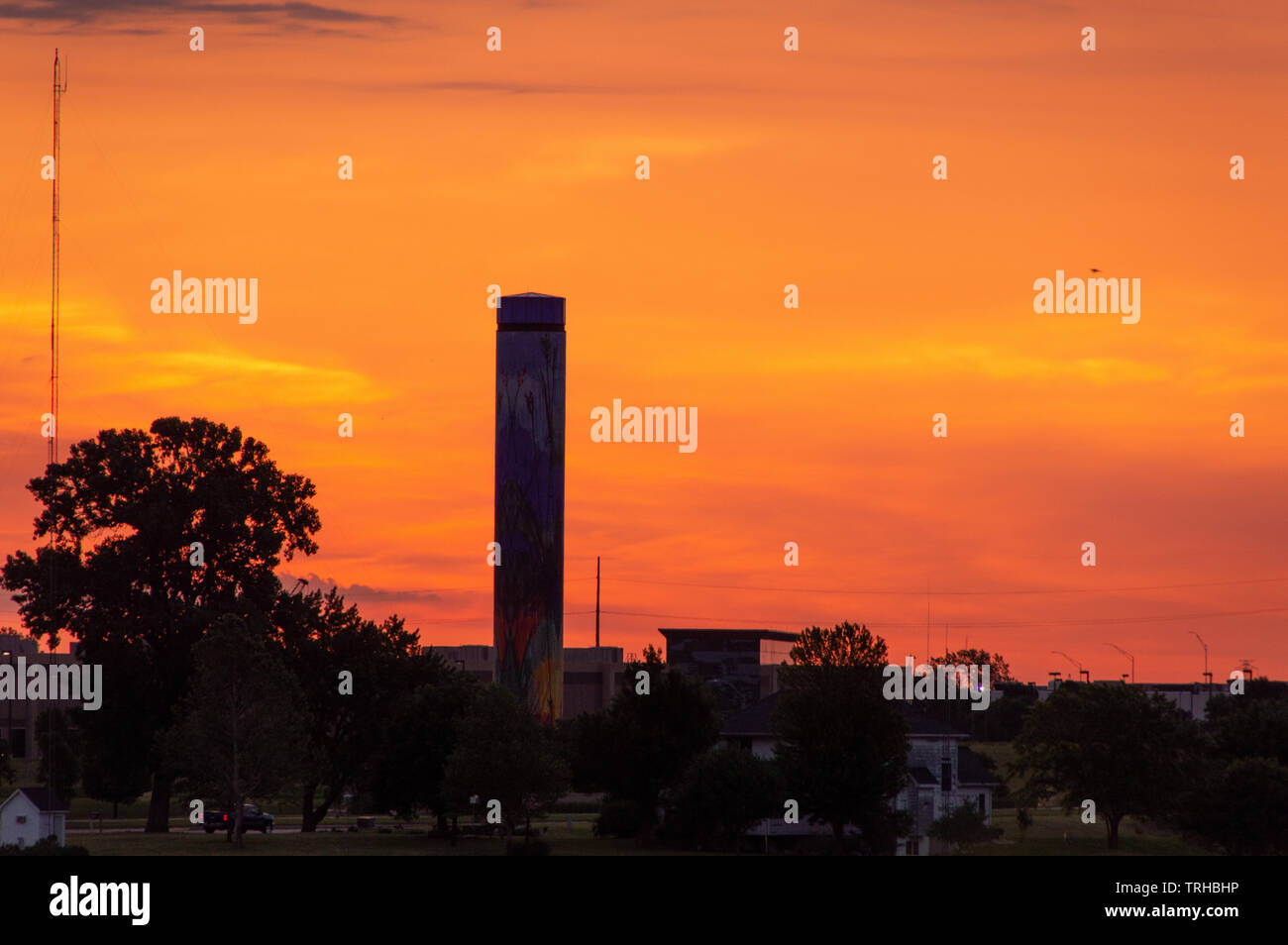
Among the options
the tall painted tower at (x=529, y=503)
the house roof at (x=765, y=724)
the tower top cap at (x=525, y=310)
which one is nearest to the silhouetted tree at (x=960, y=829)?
the house roof at (x=765, y=724)

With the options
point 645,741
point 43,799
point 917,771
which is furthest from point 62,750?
point 917,771

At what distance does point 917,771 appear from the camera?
91.5 meters

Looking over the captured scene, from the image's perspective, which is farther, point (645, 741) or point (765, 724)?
point (765, 724)

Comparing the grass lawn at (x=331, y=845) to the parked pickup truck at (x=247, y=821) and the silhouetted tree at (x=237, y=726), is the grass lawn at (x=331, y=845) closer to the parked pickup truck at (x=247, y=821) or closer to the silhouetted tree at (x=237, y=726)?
the parked pickup truck at (x=247, y=821)

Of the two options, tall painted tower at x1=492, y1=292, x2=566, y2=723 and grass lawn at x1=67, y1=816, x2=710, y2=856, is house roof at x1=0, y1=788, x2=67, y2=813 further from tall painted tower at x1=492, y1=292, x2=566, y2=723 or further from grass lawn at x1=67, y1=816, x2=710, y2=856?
tall painted tower at x1=492, y1=292, x2=566, y2=723

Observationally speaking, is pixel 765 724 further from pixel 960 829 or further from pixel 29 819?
pixel 29 819

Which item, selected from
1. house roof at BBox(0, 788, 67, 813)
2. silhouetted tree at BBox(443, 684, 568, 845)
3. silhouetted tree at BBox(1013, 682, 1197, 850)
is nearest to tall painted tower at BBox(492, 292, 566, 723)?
silhouetted tree at BBox(1013, 682, 1197, 850)

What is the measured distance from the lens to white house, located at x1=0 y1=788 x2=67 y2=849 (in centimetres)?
7275

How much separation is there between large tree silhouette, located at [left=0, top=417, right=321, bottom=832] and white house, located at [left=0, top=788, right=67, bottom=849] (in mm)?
18162

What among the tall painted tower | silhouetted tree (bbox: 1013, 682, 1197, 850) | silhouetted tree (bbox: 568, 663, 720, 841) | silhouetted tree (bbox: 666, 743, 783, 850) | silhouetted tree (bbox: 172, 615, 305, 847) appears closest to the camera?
silhouetted tree (bbox: 666, 743, 783, 850)

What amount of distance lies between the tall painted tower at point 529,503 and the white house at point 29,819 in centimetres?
6351

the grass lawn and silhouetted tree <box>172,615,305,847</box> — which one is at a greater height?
silhouetted tree <box>172,615,305,847</box>

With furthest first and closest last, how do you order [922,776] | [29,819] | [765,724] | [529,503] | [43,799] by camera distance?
[529,503] → [765,724] → [922,776] → [43,799] → [29,819]

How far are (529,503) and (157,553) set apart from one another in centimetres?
4495
